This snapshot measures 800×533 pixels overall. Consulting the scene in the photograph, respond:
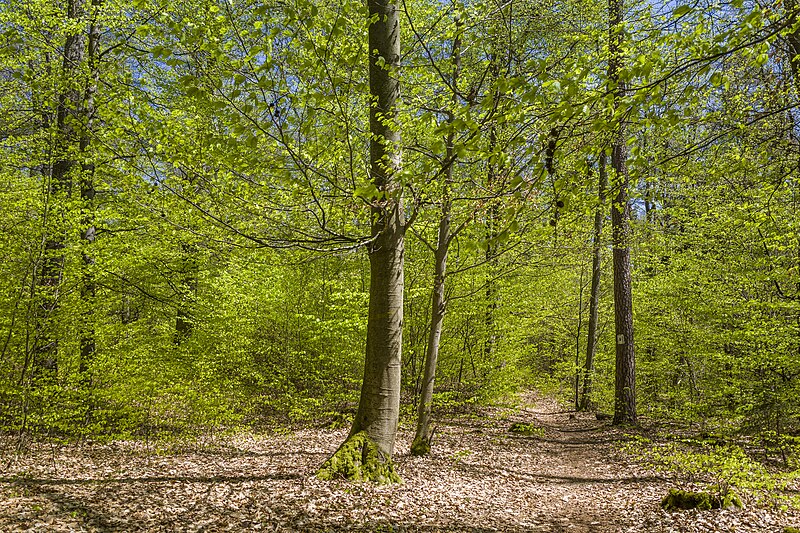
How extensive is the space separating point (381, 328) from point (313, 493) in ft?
6.36

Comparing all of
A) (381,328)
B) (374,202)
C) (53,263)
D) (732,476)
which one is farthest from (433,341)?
(53,263)

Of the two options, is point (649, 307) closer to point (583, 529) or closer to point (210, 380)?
point (583, 529)

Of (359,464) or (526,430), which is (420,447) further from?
(526,430)

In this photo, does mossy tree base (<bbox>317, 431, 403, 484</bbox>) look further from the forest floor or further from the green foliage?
the green foliage

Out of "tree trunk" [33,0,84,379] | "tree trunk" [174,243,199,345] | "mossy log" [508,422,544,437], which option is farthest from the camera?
"mossy log" [508,422,544,437]

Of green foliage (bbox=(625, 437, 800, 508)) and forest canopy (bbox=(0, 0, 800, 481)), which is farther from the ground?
forest canopy (bbox=(0, 0, 800, 481))

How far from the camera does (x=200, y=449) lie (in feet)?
24.1

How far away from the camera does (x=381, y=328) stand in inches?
221

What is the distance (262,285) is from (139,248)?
2612mm

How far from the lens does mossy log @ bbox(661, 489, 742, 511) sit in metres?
5.09

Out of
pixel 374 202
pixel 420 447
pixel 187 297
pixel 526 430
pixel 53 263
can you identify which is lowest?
pixel 526 430

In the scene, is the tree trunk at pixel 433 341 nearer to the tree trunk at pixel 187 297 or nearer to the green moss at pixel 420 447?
the green moss at pixel 420 447

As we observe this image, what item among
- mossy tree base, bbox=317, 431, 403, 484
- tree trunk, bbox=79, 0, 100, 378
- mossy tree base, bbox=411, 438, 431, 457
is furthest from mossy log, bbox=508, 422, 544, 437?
tree trunk, bbox=79, 0, 100, 378

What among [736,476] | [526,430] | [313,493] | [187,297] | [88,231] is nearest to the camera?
[313,493]
